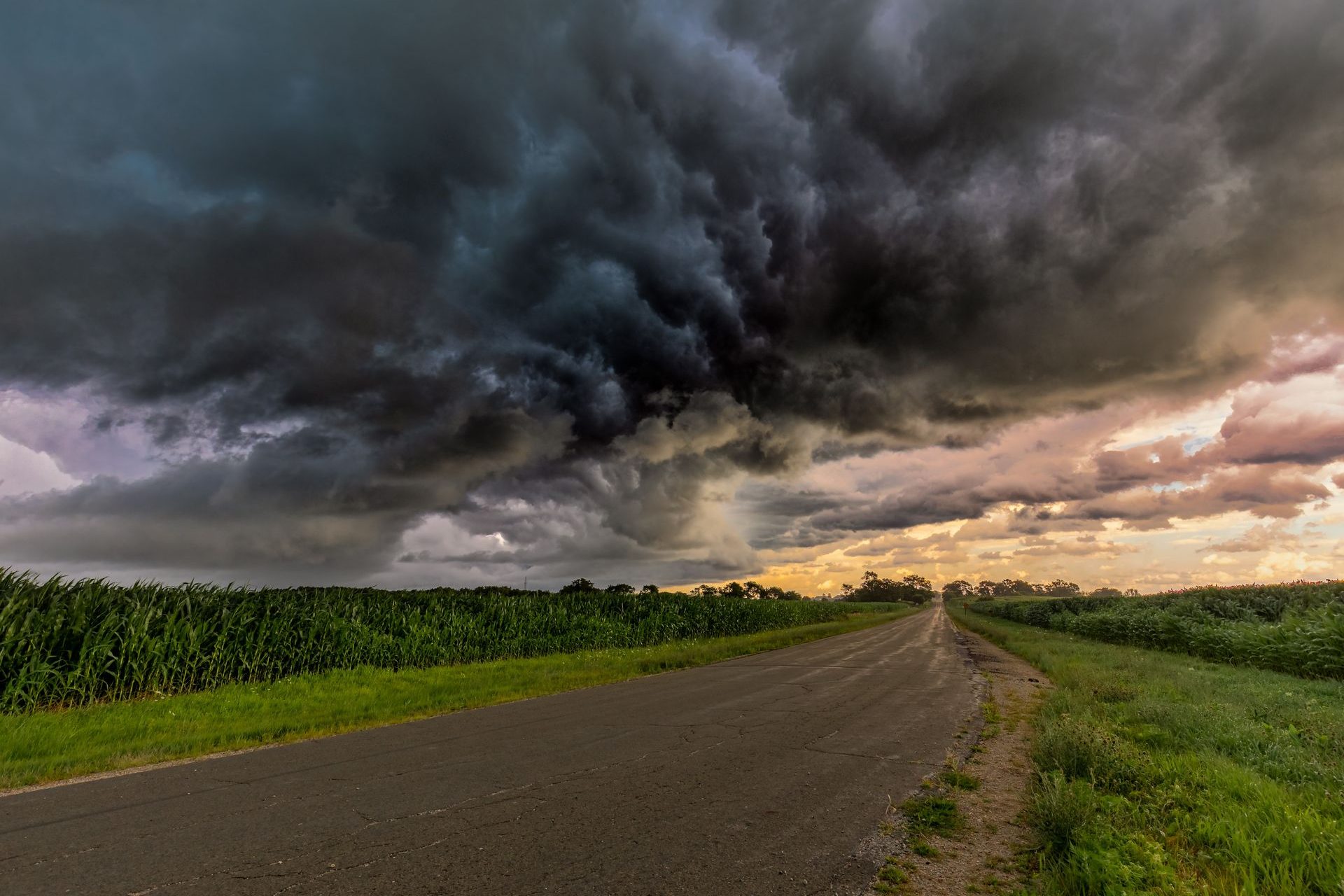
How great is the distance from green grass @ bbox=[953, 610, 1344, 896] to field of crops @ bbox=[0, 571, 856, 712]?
18471mm

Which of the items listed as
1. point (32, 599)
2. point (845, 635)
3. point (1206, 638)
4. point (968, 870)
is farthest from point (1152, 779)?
point (845, 635)

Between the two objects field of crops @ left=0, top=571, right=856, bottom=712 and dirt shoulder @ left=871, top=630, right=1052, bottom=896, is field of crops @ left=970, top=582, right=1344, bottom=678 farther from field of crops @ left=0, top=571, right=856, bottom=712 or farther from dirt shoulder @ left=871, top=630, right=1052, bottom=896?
field of crops @ left=0, top=571, right=856, bottom=712

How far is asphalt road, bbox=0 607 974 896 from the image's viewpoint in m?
4.67

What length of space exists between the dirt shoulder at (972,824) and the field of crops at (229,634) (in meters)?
17.1

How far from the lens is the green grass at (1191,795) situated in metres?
Answer: 4.46

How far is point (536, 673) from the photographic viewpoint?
60.7ft

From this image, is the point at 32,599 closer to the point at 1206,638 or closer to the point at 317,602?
the point at 317,602

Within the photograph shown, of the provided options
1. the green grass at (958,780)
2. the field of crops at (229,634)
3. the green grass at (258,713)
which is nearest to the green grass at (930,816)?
the green grass at (958,780)

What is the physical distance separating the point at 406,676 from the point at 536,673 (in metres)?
3.84

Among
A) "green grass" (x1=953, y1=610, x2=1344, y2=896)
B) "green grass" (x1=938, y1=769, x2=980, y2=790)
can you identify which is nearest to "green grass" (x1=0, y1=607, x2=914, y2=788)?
"green grass" (x1=938, y1=769, x2=980, y2=790)

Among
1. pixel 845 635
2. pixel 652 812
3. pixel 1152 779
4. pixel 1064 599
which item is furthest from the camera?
pixel 1064 599

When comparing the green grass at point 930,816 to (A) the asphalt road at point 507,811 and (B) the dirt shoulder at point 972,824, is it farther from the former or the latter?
(A) the asphalt road at point 507,811

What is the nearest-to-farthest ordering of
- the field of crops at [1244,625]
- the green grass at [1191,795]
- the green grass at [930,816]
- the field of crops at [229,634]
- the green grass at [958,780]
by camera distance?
the green grass at [1191,795] < the green grass at [930,816] < the green grass at [958,780] < the field of crops at [229,634] < the field of crops at [1244,625]

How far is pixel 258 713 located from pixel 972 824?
13.6 m
